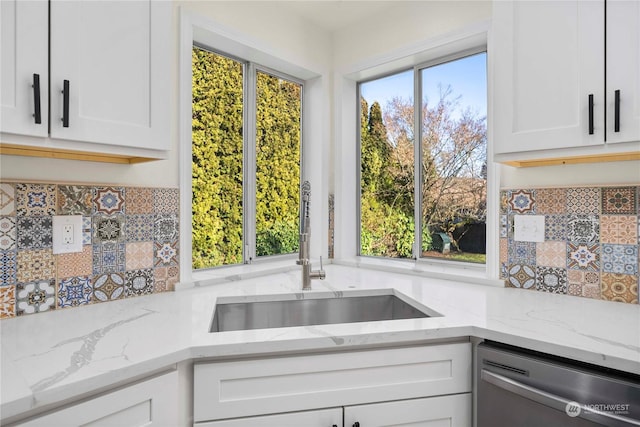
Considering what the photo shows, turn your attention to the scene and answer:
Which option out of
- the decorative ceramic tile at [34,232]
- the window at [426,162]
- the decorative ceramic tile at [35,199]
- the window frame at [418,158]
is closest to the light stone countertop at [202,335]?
the decorative ceramic tile at [34,232]

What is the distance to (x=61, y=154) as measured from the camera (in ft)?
4.09

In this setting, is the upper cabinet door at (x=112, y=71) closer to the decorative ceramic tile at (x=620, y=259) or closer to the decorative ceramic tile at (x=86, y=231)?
the decorative ceramic tile at (x=86, y=231)

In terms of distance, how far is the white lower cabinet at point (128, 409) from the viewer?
31.9 inches

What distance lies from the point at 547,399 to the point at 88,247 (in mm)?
1594

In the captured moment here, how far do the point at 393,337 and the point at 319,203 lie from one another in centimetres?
143

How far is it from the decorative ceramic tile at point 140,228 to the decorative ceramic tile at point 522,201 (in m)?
1.62

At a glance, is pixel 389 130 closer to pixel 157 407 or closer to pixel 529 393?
pixel 529 393

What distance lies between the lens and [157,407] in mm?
963

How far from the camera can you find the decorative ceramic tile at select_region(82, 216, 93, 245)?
4.52 ft

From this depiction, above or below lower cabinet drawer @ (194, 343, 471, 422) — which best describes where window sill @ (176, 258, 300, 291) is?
above

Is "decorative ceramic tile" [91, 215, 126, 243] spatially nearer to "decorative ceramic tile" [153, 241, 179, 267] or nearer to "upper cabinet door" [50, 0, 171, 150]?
"decorative ceramic tile" [153, 241, 179, 267]

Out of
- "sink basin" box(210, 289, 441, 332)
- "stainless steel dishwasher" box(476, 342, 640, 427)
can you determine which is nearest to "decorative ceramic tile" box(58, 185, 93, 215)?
"sink basin" box(210, 289, 441, 332)

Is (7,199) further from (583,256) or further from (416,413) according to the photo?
(583,256)

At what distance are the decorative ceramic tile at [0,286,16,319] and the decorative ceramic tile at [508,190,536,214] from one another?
2003mm
